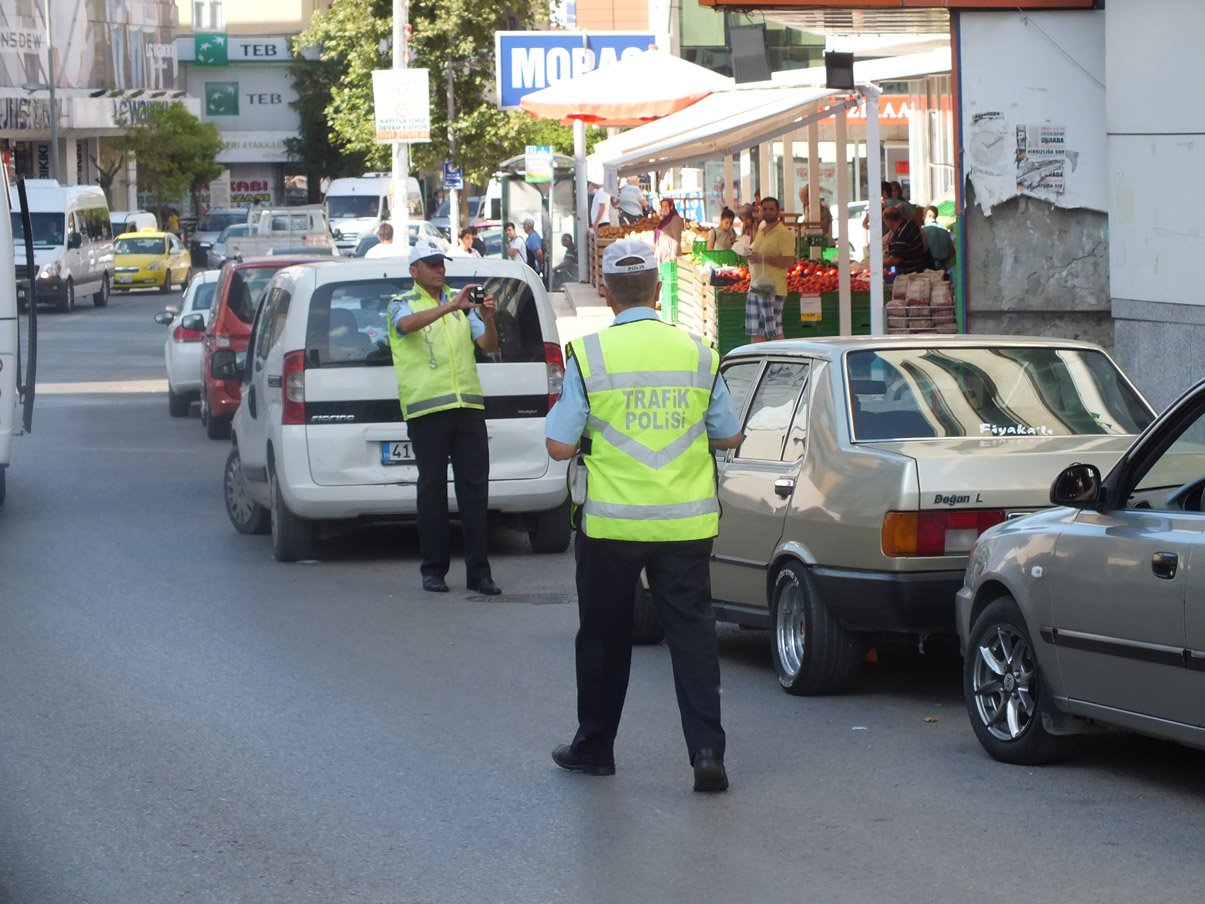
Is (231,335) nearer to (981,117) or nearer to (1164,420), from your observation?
(981,117)

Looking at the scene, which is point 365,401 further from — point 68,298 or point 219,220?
point 219,220

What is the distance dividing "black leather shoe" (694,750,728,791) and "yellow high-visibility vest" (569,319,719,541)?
0.70 metres

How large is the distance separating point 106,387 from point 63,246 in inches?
821

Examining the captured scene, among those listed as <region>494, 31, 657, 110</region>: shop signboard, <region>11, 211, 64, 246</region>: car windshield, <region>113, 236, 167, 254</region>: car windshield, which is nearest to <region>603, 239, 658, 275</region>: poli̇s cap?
<region>494, 31, 657, 110</region>: shop signboard

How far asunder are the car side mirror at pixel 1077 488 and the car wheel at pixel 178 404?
17.6 metres

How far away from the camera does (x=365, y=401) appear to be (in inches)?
480

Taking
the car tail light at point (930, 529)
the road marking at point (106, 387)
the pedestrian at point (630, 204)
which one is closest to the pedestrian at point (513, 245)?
the pedestrian at point (630, 204)

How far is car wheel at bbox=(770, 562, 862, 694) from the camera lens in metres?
8.20

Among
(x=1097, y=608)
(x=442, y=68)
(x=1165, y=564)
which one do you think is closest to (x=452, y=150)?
(x=442, y=68)

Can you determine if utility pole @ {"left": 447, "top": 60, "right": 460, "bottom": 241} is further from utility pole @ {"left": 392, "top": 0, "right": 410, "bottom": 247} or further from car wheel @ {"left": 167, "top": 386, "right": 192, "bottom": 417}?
car wheel @ {"left": 167, "top": 386, "right": 192, "bottom": 417}

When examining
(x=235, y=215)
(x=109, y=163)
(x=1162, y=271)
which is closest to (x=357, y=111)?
(x=235, y=215)

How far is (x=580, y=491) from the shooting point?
6848mm

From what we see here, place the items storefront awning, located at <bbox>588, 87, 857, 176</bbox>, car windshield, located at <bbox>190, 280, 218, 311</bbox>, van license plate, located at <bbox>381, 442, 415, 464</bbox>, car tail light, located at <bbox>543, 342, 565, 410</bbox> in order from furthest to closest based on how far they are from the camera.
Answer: car windshield, located at <bbox>190, 280, 218, 311</bbox> → storefront awning, located at <bbox>588, 87, 857, 176</bbox> → car tail light, located at <bbox>543, 342, 565, 410</bbox> → van license plate, located at <bbox>381, 442, 415, 464</bbox>

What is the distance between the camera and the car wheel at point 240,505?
536 inches
